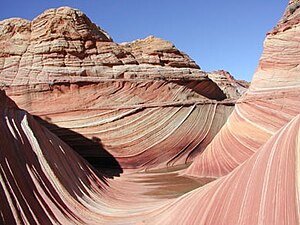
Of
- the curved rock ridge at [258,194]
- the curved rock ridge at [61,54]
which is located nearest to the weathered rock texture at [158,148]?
the curved rock ridge at [258,194]

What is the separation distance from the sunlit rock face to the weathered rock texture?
26mm

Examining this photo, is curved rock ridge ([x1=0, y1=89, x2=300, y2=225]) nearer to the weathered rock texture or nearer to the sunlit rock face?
the weathered rock texture

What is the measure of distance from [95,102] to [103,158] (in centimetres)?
129

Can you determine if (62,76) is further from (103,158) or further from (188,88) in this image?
(188,88)

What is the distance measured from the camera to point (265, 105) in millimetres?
5137

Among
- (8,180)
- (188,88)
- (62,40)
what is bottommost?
(8,180)

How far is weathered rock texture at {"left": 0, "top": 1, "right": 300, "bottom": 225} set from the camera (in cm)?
211

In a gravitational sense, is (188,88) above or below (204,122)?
above

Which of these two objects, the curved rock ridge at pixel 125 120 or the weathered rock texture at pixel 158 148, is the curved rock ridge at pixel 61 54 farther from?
the curved rock ridge at pixel 125 120

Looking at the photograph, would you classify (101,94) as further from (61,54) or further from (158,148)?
(158,148)

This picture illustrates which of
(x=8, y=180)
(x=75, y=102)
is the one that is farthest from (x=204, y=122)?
(x=8, y=180)

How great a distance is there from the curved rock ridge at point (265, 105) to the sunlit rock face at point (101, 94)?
1.70 metres

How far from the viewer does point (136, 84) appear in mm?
8156

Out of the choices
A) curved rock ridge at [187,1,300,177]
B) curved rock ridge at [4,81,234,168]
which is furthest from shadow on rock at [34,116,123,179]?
curved rock ridge at [187,1,300,177]
